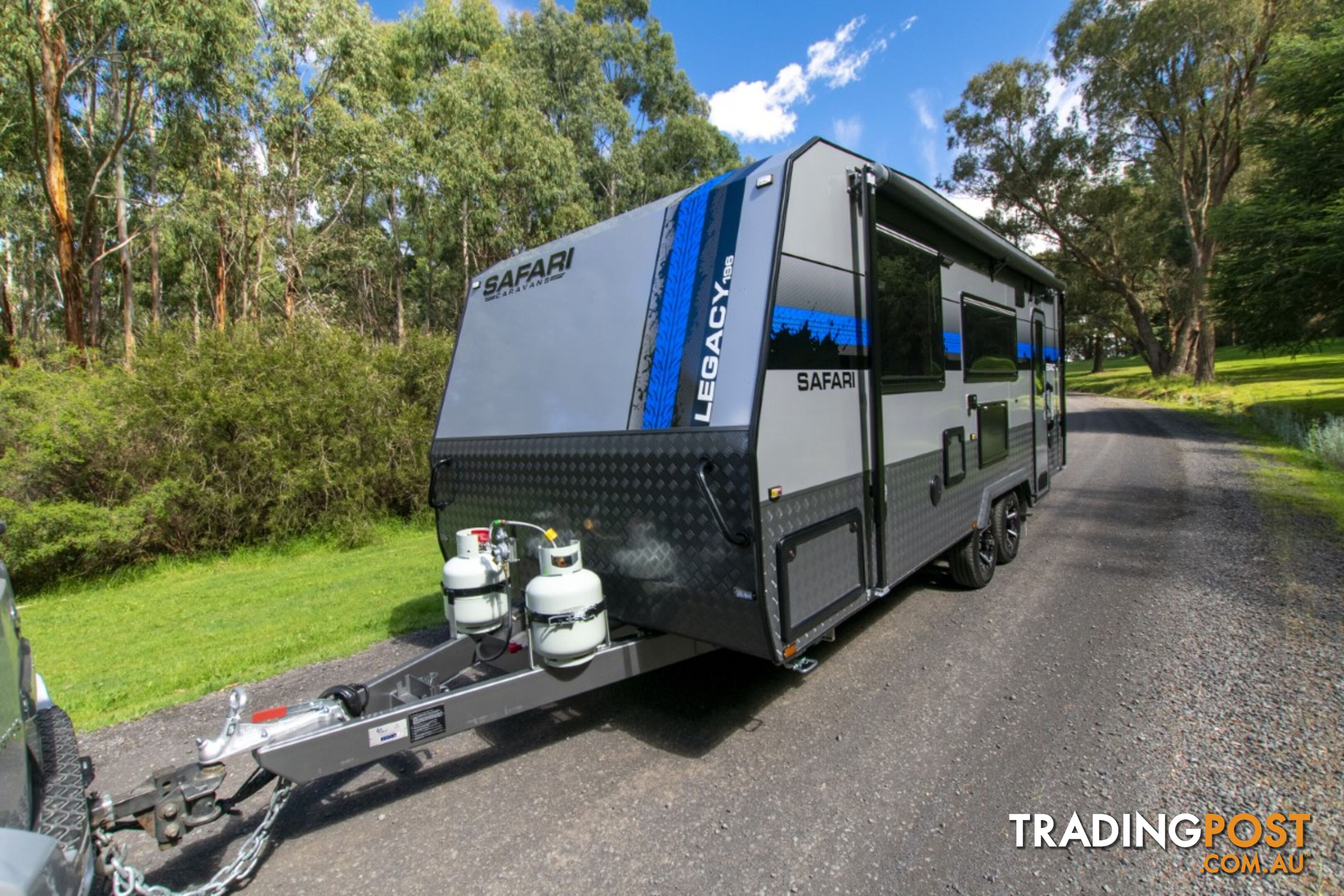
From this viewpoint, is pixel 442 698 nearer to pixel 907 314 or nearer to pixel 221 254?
pixel 907 314

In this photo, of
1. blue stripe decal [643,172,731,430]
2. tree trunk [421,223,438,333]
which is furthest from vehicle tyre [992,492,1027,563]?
tree trunk [421,223,438,333]

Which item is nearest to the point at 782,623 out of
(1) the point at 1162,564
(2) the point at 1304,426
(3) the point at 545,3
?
(1) the point at 1162,564

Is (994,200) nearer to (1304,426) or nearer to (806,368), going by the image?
(1304,426)

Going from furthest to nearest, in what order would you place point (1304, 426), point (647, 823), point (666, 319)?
point (1304, 426)
point (666, 319)
point (647, 823)

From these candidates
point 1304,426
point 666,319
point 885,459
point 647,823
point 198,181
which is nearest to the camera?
point 647,823

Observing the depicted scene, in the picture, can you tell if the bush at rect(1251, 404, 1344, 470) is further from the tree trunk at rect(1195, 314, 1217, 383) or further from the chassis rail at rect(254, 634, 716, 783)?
the chassis rail at rect(254, 634, 716, 783)

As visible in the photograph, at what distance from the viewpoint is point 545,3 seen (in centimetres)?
2977

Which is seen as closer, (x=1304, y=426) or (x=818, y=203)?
(x=818, y=203)

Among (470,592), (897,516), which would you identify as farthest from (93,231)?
(897,516)

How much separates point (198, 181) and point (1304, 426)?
26479 millimetres

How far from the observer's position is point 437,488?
4375 millimetres

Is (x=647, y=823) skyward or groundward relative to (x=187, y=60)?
groundward

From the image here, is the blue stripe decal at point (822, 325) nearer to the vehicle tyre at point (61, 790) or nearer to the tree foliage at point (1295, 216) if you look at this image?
the vehicle tyre at point (61, 790)

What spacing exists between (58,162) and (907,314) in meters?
18.5
